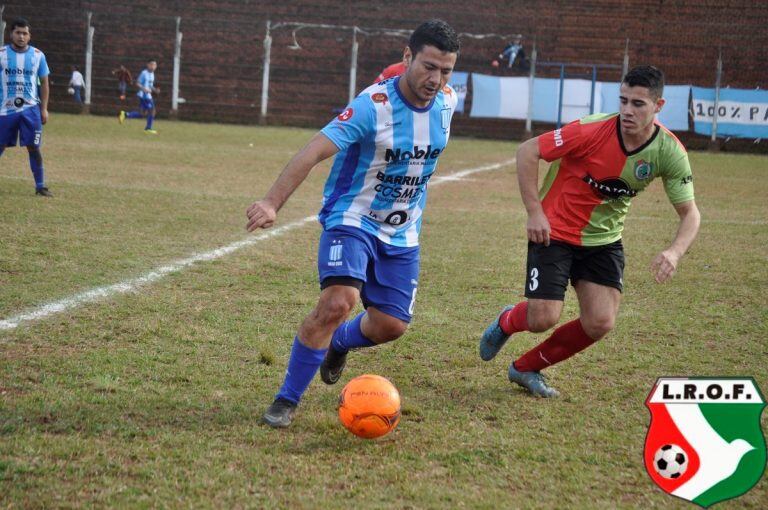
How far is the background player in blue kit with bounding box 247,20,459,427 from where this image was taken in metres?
4.48

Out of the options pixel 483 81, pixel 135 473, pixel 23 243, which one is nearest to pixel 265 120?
pixel 483 81

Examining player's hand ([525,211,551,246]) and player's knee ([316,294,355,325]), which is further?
player's hand ([525,211,551,246])

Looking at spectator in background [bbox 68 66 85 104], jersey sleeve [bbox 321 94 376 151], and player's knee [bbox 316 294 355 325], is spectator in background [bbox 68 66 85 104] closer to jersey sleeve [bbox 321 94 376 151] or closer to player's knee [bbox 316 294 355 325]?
jersey sleeve [bbox 321 94 376 151]

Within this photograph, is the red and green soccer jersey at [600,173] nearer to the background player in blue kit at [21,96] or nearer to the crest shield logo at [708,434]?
the crest shield logo at [708,434]

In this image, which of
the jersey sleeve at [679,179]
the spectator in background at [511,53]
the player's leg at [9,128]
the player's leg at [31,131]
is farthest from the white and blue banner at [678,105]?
the jersey sleeve at [679,179]

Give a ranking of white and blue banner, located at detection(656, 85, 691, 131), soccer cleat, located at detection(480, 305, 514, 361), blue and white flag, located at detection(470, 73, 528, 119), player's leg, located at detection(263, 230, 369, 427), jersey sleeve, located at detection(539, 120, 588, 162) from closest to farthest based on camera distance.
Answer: player's leg, located at detection(263, 230, 369, 427)
jersey sleeve, located at detection(539, 120, 588, 162)
soccer cleat, located at detection(480, 305, 514, 361)
white and blue banner, located at detection(656, 85, 691, 131)
blue and white flag, located at detection(470, 73, 528, 119)

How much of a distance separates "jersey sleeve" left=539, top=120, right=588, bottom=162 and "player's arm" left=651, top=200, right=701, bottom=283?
647 mm

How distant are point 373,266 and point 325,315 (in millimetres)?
438

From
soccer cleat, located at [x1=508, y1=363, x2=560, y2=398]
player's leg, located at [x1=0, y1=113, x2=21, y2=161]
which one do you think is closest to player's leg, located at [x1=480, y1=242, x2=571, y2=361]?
soccer cleat, located at [x1=508, y1=363, x2=560, y2=398]

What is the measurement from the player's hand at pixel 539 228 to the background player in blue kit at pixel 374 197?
64 cm

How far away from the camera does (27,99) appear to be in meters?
11.7

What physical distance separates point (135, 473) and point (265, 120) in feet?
93.9

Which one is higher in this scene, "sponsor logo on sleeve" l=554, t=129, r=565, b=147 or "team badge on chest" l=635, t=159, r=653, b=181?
"sponsor logo on sleeve" l=554, t=129, r=565, b=147

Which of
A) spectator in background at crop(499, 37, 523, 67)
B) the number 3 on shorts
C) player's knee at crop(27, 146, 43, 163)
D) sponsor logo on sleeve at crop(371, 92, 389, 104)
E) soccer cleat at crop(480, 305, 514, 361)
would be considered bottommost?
soccer cleat at crop(480, 305, 514, 361)
